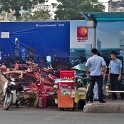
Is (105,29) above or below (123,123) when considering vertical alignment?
above

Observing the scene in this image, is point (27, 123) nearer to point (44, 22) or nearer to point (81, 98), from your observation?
point (81, 98)

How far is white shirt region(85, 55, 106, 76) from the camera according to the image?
41.2 ft

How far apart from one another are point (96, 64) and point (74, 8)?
4848 cm

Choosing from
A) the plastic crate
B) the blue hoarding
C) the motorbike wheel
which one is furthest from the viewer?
the blue hoarding

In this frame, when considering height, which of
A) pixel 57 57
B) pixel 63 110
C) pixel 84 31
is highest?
pixel 84 31

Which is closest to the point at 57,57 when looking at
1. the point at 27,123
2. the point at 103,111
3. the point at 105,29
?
the point at 105,29

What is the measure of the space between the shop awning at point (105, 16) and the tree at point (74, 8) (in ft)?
141

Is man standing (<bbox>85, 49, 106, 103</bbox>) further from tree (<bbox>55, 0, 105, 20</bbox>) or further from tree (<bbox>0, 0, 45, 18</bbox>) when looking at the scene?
tree (<bbox>55, 0, 105, 20</bbox>)

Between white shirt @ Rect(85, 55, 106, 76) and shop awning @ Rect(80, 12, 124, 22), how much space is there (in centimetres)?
128

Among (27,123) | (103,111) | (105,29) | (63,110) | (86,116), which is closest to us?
(27,123)

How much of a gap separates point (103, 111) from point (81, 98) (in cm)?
115

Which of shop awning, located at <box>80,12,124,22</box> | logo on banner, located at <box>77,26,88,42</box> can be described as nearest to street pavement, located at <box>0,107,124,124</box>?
shop awning, located at <box>80,12,124,22</box>

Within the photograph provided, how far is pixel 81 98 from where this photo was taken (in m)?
13.1

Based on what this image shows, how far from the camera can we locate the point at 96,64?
12602mm
